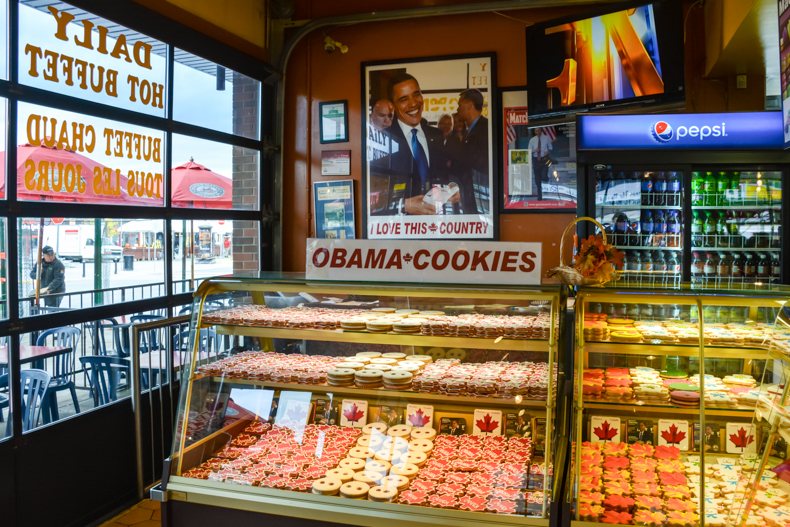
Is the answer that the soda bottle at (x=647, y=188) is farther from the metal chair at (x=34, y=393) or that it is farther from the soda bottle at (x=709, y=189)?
the metal chair at (x=34, y=393)

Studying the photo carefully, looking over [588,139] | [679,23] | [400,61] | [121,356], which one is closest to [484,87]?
[400,61]

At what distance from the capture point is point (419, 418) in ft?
10.4

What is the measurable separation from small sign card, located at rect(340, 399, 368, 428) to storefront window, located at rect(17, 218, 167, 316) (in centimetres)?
201

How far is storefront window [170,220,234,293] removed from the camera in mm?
5133

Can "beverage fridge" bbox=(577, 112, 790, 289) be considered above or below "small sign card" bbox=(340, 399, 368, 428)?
above

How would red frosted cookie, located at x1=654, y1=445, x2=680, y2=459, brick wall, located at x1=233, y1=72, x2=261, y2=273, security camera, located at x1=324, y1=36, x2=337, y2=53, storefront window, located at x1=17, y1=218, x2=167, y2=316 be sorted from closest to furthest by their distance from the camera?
red frosted cookie, located at x1=654, y1=445, x2=680, y2=459, storefront window, located at x1=17, y1=218, x2=167, y2=316, brick wall, located at x1=233, y1=72, x2=261, y2=273, security camera, located at x1=324, y1=36, x2=337, y2=53

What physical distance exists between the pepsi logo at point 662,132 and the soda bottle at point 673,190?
41 cm

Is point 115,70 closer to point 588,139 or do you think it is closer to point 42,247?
point 42,247

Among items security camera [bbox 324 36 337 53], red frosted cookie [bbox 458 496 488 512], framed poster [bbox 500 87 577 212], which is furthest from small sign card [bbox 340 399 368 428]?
security camera [bbox 324 36 337 53]

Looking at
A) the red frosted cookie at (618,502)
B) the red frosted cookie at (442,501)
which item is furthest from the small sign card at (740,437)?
the red frosted cookie at (442,501)

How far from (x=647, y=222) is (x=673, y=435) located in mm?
2711

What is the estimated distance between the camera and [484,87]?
19.7 ft

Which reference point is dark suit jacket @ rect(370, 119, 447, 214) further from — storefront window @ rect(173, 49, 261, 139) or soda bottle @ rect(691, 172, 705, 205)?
soda bottle @ rect(691, 172, 705, 205)

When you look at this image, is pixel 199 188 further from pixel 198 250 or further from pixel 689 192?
pixel 689 192
